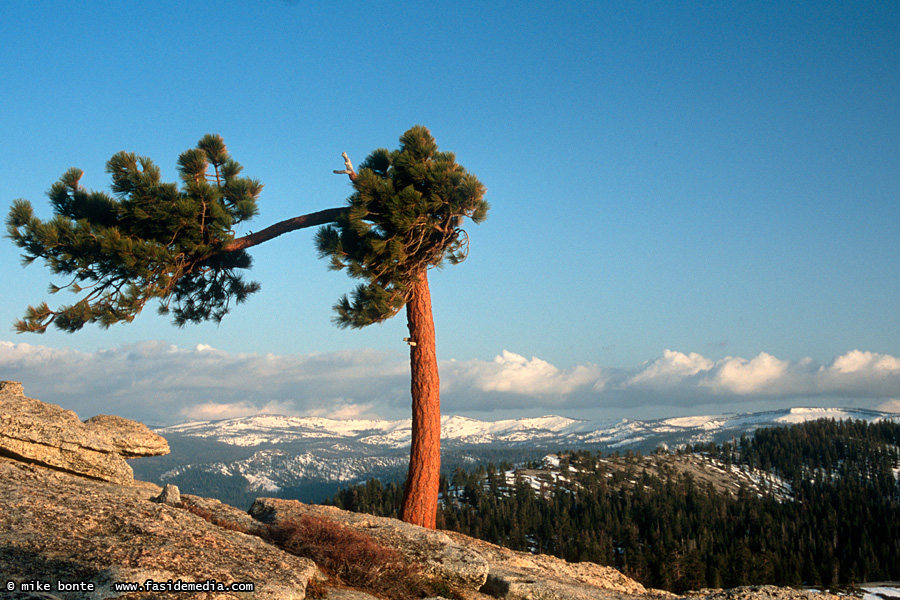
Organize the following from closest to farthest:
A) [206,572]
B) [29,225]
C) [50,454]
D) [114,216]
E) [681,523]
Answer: [206,572], [50,454], [29,225], [114,216], [681,523]

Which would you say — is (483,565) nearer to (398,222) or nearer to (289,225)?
(398,222)

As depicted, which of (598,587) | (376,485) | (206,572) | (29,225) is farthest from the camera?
(376,485)

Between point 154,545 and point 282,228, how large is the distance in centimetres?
1311

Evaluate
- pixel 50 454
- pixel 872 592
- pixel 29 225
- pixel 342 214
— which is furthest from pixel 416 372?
pixel 872 592

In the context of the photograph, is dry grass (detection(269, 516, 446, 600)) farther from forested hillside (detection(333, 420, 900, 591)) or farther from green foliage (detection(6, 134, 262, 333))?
forested hillside (detection(333, 420, 900, 591))

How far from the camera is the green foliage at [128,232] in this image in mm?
16953

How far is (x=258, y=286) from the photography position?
2097 cm

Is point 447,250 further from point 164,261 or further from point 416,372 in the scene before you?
point 164,261

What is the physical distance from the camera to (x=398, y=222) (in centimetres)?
1644

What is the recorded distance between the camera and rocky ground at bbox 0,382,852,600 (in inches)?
251

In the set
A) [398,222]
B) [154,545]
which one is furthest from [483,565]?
[398,222]

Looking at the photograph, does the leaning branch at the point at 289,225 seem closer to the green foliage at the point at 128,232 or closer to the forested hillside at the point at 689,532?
the green foliage at the point at 128,232

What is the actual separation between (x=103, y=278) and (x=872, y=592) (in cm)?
12701

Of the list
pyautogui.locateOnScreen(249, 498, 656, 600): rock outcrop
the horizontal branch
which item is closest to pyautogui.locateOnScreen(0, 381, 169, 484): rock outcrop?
pyautogui.locateOnScreen(249, 498, 656, 600): rock outcrop
